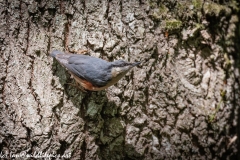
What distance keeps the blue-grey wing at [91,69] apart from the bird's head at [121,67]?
0.06 meters

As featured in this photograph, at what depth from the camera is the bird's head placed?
245cm

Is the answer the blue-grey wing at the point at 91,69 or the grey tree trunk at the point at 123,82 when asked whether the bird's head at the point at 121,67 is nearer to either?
the blue-grey wing at the point at 91,69

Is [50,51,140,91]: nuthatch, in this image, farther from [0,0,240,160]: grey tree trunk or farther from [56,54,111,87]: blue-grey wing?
[0,0,240,160]: grey tree trunk

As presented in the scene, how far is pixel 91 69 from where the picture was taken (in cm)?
253

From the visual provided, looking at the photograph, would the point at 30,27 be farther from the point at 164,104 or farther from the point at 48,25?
the point at 164,104

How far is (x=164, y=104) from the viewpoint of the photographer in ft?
9.03

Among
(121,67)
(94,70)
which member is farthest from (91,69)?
(121,67)

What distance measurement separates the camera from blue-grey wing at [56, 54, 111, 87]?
2.48m

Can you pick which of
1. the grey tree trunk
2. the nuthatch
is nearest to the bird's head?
the nuthatch

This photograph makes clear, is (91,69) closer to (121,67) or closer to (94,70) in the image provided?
(94,70)

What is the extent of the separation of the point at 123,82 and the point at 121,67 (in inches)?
8.6

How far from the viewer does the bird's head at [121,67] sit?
2449 millimetres

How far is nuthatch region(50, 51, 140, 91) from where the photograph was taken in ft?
8.11

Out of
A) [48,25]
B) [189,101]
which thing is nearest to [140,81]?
[189,101]
